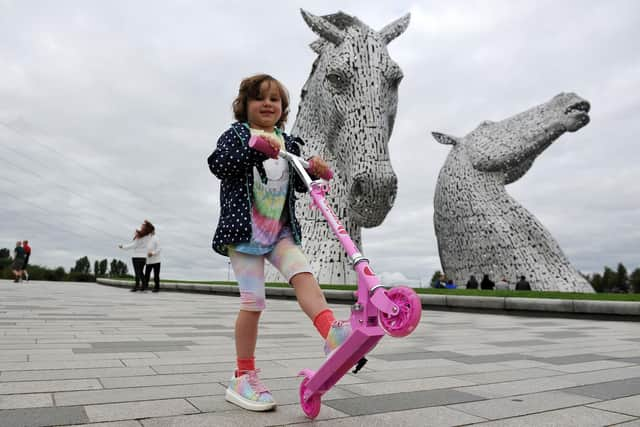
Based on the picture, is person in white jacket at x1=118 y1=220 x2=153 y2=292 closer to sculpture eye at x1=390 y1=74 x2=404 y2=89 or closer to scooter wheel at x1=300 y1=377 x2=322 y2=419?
sculpture eye at x1=390 y1=74 x2=404 y2=89

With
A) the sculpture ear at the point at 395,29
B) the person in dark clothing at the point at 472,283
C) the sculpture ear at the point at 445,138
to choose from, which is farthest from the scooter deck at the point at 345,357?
the sculpture ear at the point at 445,138

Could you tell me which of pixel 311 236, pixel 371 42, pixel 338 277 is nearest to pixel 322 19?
pixel 371 42

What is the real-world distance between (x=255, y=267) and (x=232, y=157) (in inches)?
20.1

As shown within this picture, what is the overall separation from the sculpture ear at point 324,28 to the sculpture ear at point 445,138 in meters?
8.44

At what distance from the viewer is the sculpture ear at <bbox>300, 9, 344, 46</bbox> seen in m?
10.8

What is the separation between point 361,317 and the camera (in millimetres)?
1915

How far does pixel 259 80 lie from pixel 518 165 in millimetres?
15617

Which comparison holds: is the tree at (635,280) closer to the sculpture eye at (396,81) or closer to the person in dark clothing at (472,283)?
the person in dark clothing at (472,283)

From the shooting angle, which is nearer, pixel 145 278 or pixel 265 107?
pixel 265 107

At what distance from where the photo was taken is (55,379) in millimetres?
2736

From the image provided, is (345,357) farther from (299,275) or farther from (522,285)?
(522,285)

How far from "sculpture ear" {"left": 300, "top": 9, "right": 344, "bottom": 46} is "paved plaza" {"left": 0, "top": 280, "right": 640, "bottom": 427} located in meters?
7.04

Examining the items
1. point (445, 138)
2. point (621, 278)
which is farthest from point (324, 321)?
point (621, 278)

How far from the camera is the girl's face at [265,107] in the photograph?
2.56 metres
